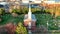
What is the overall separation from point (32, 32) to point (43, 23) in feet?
2.98

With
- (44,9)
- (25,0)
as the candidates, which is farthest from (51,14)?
(25,0)

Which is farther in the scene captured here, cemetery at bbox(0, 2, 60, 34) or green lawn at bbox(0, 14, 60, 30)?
green lawn at bbox(0, 14, 60, 30)

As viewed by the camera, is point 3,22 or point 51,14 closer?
point 3,22

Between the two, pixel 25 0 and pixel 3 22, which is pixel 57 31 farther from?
pixel 25 0

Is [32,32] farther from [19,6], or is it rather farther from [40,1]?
[40,1]

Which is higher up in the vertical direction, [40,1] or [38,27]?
[40,1]

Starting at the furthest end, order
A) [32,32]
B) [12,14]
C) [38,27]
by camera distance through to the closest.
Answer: [12,14]
[38,27]
[32,32]

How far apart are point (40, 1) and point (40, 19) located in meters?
1.53

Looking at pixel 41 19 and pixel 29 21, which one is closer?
pixel 29 21

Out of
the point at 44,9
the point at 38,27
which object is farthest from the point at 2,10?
the point at 38,27

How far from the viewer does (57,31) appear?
474 cm

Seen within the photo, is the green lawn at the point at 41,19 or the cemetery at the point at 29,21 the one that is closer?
the cemetery at the point at 29,21

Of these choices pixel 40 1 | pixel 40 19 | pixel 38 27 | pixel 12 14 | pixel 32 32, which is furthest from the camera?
pixel 40 1

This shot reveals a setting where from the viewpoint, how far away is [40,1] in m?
7.08
